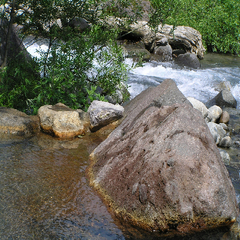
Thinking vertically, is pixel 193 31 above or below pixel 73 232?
above

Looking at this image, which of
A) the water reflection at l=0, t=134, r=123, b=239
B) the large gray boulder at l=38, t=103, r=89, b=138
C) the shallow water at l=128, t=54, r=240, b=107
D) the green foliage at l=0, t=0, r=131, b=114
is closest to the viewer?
the water reflection at l=0, t=134, r=123, b=239

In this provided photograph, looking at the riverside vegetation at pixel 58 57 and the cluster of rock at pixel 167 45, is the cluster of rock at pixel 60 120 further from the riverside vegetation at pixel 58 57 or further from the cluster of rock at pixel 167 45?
the cluster of rock at pixel 167 45

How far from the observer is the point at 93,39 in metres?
6.63

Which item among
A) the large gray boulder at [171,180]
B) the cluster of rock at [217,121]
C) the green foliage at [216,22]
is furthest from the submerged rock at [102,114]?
the green foliage at [216,22]

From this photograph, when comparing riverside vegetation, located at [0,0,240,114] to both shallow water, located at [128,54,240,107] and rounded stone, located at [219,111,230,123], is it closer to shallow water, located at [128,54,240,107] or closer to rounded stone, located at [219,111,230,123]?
shallow water, located at [128,54,240,107]

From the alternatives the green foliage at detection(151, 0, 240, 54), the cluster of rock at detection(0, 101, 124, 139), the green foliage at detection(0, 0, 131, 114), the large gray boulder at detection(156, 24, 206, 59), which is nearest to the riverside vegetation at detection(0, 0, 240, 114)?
the green foliage at detection(0, 0, 131, 114)

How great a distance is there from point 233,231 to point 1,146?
356 cm

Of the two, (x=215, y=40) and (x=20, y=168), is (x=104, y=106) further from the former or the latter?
(x=215, y=40)

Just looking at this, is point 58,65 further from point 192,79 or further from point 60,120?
point 192,79

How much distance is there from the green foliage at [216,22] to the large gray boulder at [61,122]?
13502mm

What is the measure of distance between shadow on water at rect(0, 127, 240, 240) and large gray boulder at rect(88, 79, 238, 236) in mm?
134

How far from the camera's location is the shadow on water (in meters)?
3.02

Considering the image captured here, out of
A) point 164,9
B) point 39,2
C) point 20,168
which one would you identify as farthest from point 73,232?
point 164,9

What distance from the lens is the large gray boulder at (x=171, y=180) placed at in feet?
10.1
